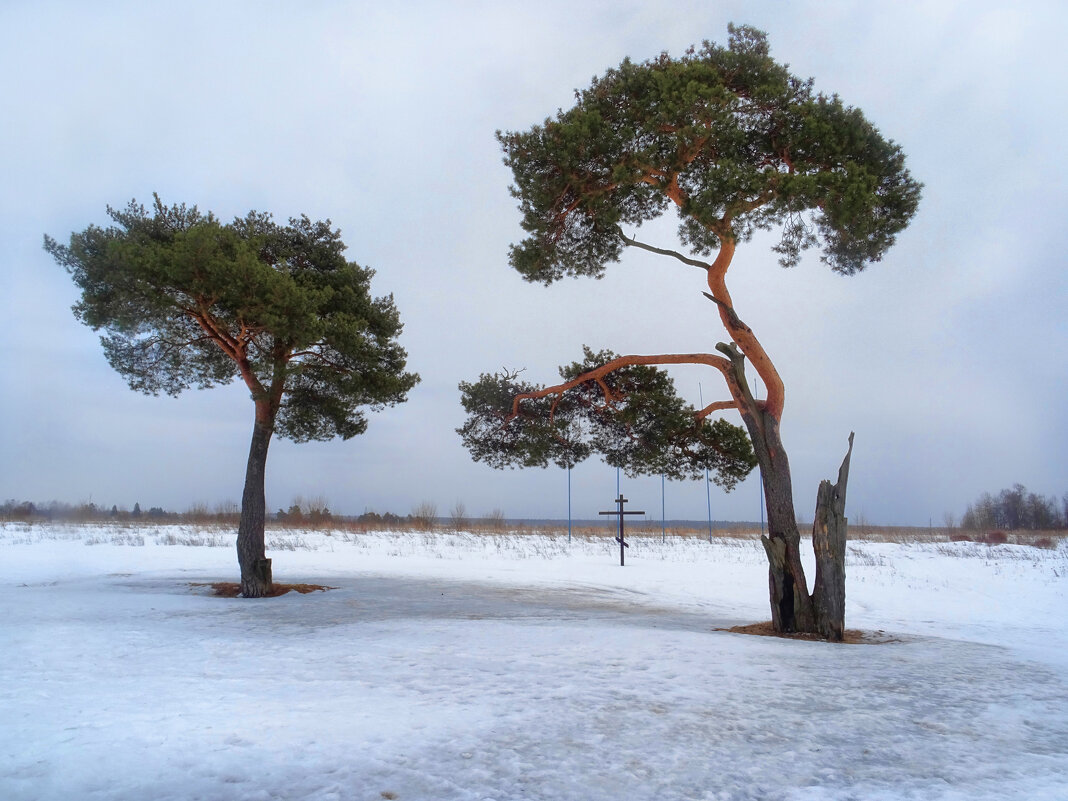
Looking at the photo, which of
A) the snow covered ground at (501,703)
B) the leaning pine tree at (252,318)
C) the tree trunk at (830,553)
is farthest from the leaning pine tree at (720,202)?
the leaning pine tree at (252,318)

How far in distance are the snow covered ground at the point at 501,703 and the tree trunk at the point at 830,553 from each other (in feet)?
2.73

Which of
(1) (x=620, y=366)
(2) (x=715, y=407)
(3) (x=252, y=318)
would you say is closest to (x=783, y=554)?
(2) (x=715, y=407)

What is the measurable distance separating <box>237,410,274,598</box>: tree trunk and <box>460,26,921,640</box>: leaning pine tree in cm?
506

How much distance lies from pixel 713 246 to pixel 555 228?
259cm

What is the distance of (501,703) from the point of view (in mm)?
4785

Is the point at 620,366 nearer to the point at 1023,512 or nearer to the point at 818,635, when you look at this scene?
the point at 818,635

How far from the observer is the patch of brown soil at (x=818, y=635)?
8781mm

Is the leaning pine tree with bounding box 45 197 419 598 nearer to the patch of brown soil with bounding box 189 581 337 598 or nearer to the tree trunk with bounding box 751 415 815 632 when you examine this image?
the patch of brown soil with bounding box 189 581 337 598

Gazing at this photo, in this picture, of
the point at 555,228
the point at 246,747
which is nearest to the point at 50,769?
the point at 246,747

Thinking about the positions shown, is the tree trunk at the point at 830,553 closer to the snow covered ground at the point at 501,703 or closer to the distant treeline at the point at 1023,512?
the snow covered ground at the point at 501,703

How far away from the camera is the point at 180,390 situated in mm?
14328

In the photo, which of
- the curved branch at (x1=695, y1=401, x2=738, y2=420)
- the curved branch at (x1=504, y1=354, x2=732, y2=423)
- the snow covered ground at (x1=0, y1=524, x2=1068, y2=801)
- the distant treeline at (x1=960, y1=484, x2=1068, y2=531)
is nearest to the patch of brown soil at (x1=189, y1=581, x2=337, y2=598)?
the snow covered ground at (x1=0, y1=524, x2=1068, y2=801)

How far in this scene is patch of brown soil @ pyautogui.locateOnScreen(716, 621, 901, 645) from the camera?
8781mm

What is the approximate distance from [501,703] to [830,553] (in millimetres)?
5862
